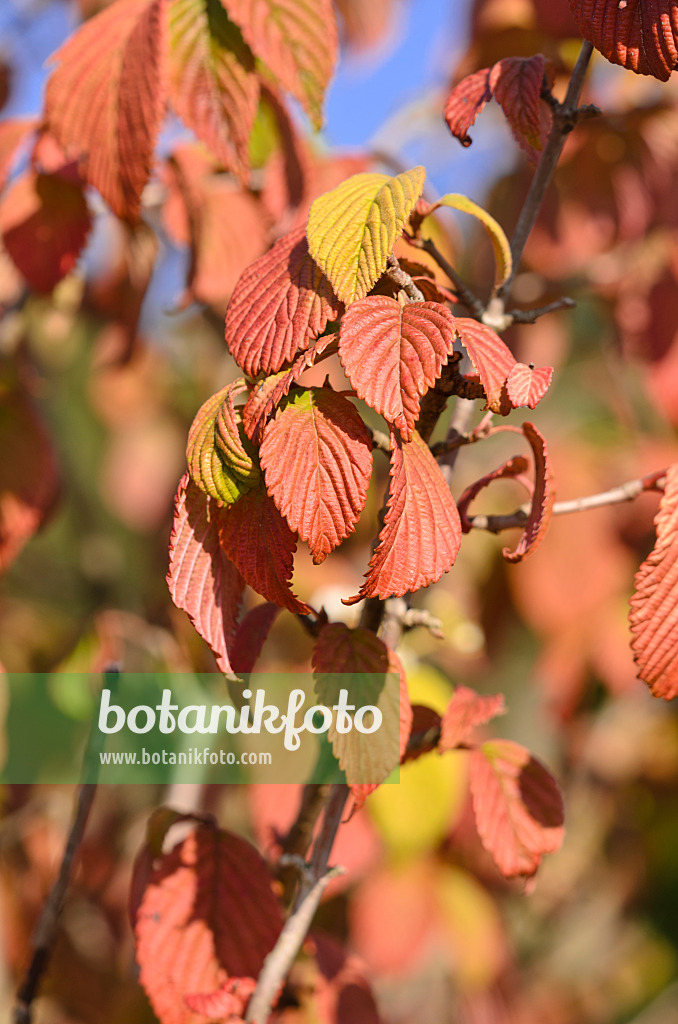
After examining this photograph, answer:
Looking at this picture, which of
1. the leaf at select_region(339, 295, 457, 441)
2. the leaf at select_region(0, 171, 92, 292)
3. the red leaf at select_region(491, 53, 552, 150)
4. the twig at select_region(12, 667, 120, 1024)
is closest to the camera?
the leaf at select_region(339, 295, 457, 441)

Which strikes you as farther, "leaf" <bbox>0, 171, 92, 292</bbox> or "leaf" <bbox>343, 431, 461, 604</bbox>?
"leaf" <bbox>0, 171, 92, 292</bbox>

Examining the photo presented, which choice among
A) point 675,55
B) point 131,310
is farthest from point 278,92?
point 675,55

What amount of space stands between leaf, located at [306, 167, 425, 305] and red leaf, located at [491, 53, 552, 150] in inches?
3.8

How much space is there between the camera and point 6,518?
0.92m

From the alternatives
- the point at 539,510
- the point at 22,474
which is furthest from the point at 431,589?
the point at 539,510

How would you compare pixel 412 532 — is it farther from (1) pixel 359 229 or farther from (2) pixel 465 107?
(2) pixel 465 107

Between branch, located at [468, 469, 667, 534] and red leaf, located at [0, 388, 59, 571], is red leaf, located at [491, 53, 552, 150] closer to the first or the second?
branch, located at [468, 469, 667, 534]

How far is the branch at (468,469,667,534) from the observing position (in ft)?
1.77

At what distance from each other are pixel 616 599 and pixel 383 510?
1.20 metres

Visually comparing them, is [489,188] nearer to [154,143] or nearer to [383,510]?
[154,143]

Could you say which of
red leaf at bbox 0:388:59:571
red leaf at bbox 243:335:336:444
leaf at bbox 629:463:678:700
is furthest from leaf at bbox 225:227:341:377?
red leaf at bbox 0:388:59:571

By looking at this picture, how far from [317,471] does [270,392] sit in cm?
5

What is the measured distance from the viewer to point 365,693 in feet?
1.66

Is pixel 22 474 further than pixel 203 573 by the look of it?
Yes
